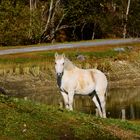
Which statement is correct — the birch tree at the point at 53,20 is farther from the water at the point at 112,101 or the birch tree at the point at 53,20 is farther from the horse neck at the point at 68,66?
the horse neck at the point at 68,66

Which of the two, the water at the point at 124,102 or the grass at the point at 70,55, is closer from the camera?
the water at the point at 124,102

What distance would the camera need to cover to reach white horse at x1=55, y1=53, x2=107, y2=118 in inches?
1029

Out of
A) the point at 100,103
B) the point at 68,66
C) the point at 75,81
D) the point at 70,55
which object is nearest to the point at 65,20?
the point at 70,55

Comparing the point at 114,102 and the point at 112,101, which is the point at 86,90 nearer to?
the point at 114,102

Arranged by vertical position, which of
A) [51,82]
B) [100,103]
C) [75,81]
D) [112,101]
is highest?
[75,81]

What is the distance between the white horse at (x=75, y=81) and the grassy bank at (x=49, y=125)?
720cm

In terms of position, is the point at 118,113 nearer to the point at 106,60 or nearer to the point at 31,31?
the point at 106,60

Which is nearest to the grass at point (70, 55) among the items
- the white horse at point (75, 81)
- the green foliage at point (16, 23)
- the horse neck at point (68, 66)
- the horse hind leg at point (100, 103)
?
the green foliage at point (16, 23)

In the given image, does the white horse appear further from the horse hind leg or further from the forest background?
the forest background

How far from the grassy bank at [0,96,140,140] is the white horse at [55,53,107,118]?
720cm

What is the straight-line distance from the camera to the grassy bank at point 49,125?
15.9 meters

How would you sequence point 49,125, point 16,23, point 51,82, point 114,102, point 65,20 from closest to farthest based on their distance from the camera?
point 49,125 → point 114,102 → point 51,82 → point 16,23 → point 65,20

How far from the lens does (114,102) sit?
4100cm

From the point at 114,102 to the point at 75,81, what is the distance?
1448cm
